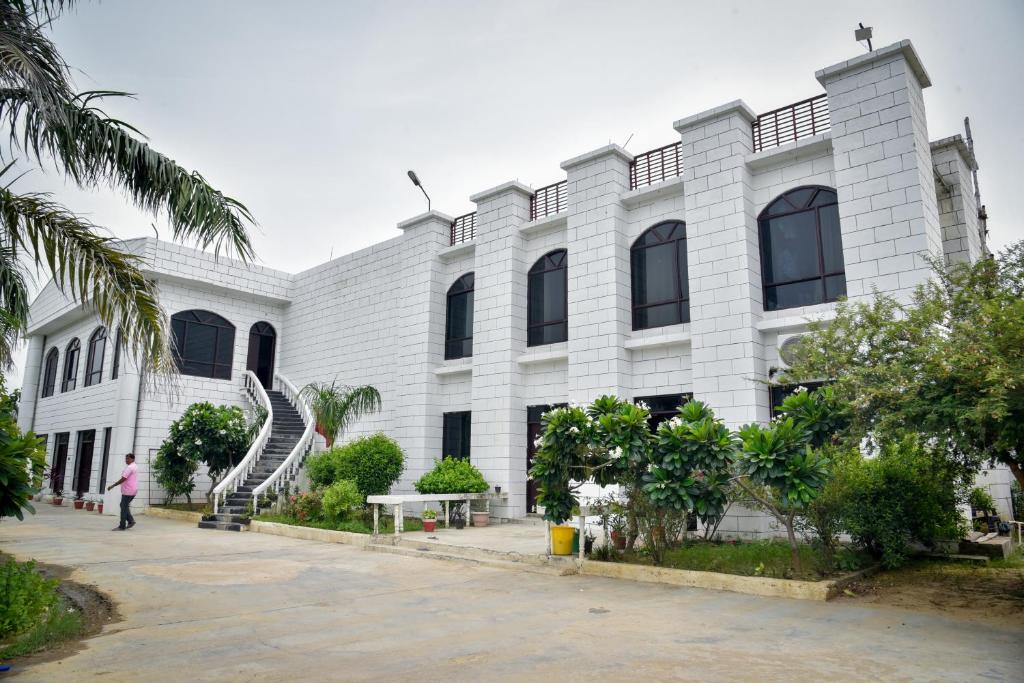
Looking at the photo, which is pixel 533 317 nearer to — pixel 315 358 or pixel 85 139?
pixel 315 358

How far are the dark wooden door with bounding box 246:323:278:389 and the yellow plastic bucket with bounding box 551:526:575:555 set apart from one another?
15.2 meters

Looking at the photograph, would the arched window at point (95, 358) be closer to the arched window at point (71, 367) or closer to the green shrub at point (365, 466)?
the arched window at point (71, 367)

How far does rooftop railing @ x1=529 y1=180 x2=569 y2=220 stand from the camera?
51.0 ft

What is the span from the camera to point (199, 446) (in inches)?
664

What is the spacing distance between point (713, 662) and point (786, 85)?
444 inches

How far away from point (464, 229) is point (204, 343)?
9.25 metres

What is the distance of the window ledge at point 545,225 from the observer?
1504 centimetres

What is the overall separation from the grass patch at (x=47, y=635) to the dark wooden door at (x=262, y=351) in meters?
16.3

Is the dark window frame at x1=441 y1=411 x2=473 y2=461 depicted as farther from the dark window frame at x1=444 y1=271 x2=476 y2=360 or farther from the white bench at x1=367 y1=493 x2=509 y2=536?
the white bench at x1=367 y1=493 x2=509 y2=536

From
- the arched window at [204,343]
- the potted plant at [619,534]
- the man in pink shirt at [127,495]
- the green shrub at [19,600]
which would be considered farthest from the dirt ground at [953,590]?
the arched window at [204,343]

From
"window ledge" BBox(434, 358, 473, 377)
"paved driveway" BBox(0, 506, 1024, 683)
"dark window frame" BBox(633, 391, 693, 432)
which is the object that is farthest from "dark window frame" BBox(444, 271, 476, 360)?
"paved driveway" BBox(0, 506, 1024, 683)

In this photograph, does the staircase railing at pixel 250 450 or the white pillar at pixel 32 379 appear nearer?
the staircase railing at pixel 250 450

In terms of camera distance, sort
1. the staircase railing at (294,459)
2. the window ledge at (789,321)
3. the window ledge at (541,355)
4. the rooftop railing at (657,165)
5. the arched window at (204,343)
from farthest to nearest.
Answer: the arched window at (204,343), the staircase railing at (294,459), the window ledge at (541,355), the rooftop railing at (657,165), the window ledge at (789,321)

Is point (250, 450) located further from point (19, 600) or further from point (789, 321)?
point (789, 321)
